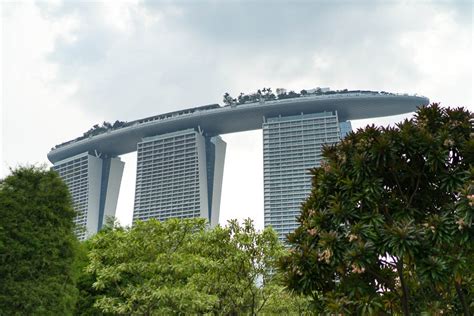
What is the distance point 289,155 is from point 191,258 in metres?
93.4

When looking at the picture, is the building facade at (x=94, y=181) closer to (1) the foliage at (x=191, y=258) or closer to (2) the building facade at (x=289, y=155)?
(2) the building facade at (x=289, y=155)

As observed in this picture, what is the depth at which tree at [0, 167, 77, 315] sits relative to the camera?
66.0 feet

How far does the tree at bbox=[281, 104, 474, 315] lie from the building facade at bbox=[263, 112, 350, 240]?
303 feet

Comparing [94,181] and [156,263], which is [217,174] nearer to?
[94,181]

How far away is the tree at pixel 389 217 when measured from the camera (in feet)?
30.3

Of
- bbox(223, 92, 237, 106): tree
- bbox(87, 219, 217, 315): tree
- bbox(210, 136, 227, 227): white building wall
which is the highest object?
bbox(223, 92, 237, 106): tree

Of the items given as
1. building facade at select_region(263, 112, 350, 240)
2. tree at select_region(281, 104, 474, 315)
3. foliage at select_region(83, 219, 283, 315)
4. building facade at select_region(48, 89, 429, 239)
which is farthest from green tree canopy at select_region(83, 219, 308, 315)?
building facade at select_region(263, 112, 350, 240)

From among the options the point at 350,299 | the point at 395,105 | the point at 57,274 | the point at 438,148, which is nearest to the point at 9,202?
the point at 57,274

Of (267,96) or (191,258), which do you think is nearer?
(191,258)

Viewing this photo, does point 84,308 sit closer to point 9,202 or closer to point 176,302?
point 9,202

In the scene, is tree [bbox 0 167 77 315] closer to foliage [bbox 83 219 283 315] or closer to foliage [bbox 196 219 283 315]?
foliage [bbox 83 219 283 315]

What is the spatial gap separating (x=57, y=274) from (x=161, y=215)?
9514 cm

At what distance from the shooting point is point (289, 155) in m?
110

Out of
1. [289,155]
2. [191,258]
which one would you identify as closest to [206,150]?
[289,155]
